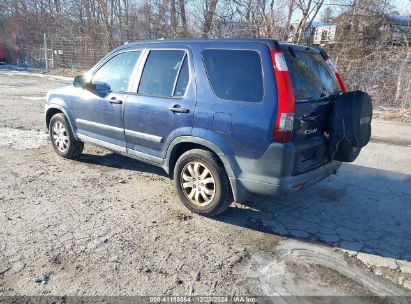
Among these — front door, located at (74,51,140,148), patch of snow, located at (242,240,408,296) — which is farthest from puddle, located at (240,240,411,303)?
front door, located at (74,51,140,148)

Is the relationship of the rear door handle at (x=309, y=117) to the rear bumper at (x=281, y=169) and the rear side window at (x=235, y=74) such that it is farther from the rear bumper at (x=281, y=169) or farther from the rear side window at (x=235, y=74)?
the rear side window at (x=235, y=74)

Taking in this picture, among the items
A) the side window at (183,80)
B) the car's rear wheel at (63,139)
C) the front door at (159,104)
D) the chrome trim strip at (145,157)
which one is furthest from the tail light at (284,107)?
the car's rear wheel at (63,139)

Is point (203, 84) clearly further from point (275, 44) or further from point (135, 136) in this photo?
point (135, 136)

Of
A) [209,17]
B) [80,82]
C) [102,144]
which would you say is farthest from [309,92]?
[209,17]

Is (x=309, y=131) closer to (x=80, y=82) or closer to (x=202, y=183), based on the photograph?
(x=202, y=183)

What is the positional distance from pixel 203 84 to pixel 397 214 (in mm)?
2804

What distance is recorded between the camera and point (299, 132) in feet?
10.9

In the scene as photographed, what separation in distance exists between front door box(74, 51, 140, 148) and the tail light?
213 cm

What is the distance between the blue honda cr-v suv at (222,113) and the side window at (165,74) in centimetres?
1

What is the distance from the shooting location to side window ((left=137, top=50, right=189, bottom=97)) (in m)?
3.95

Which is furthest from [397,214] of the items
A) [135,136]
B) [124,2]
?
[124,2]

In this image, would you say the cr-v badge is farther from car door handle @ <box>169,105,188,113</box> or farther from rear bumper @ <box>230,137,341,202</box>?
car door handle @ <box>169,105,188,113</box>

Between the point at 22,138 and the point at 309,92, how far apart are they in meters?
5.86

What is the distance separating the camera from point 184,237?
350 centimetres
